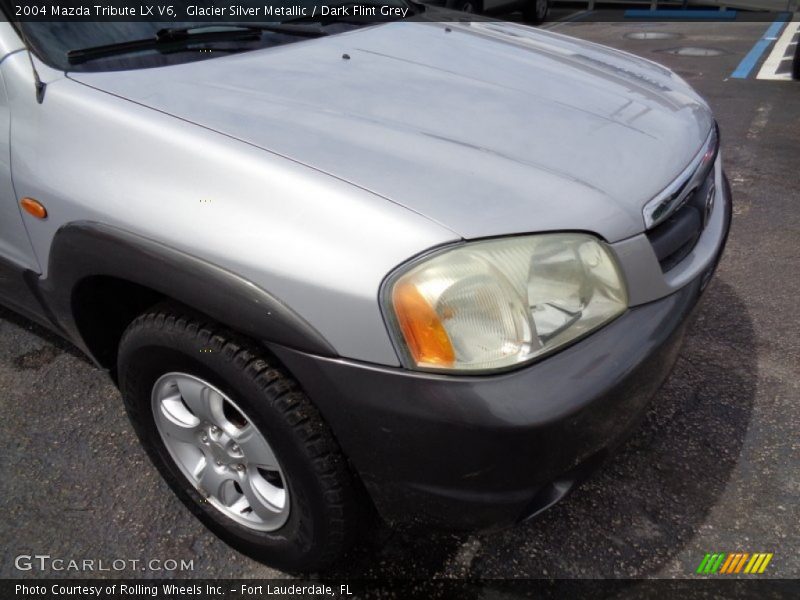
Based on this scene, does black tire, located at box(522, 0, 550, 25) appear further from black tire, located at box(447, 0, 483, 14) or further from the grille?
the grille

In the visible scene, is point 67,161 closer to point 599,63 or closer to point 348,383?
point 348,383

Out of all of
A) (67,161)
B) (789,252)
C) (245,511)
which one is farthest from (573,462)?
(789,252)

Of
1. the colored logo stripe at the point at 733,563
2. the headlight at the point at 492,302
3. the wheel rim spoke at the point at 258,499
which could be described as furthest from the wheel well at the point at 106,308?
the colored logo stripe at the point at 733,563

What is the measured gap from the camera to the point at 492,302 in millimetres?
1280

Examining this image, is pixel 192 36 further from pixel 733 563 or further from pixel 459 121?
pixel 733 563

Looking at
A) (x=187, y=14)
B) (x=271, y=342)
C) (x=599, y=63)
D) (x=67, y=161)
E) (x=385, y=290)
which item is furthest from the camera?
(x=599, y=63)

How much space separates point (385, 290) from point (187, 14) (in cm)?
137

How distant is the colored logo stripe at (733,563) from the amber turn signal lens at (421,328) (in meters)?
1.04

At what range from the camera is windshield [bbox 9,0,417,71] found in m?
1.75

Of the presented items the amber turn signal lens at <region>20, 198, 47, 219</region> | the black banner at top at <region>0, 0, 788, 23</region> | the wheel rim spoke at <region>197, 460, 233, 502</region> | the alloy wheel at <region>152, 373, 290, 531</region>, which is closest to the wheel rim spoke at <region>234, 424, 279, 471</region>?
the alloy wheel at <region>152, 373, 290, 531</region>

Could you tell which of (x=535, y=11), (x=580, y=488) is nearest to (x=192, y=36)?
(x=580, y=488)

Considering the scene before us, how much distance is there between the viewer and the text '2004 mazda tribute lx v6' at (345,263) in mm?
1260

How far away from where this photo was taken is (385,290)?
1236 mm

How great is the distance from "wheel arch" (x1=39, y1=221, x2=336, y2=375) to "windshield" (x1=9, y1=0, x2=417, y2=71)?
1.64ft
